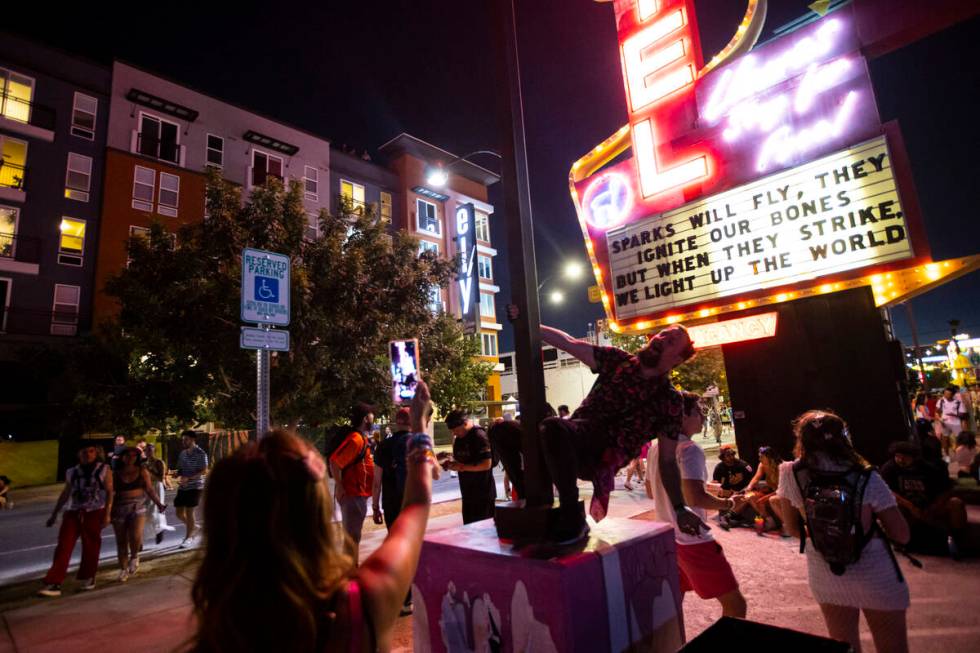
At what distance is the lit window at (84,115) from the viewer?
74.3 feet

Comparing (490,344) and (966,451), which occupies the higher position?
(490,344)

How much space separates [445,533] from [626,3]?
10.7 metres

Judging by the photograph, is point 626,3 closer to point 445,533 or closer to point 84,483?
point 445,533

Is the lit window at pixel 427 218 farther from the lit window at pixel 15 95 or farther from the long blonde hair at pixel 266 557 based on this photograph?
the long blonde hair at pixel 266 557

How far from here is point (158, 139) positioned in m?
24.3

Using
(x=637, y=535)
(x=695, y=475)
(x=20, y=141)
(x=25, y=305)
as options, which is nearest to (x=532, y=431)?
(x=637, y=535)

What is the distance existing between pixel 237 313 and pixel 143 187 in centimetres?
1421

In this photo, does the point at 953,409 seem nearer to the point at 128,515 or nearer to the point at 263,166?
the point at 128,515

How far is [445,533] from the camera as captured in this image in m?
3.40

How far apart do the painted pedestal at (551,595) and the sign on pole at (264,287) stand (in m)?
3.23

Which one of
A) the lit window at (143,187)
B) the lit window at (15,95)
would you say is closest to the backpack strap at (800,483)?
the lit window at (143,187)

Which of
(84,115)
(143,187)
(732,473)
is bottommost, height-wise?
(732,473)

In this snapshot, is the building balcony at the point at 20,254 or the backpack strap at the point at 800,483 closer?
the backpack strap at the point at 800,483

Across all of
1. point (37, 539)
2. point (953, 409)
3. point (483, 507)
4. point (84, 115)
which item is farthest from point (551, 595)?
point (84, 115)
